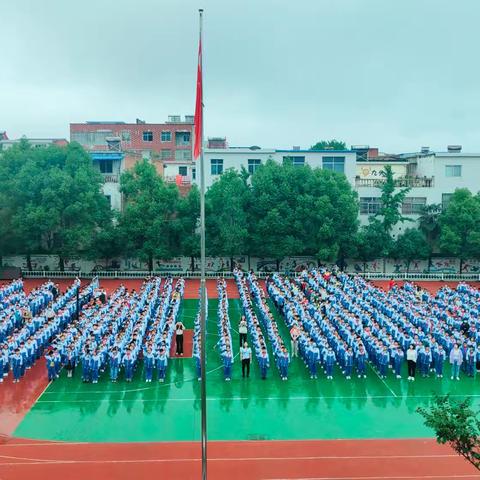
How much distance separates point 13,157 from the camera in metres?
31.1

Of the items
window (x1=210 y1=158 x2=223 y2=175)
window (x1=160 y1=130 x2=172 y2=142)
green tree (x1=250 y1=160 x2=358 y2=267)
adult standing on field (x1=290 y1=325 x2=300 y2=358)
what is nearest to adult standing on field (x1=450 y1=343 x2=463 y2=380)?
adult standing on field (x1=290 y1=325 x2=300 y2=358)

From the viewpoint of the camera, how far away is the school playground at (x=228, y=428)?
11.6 meters

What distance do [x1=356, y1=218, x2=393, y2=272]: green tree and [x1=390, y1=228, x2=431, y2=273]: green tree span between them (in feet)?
2.04

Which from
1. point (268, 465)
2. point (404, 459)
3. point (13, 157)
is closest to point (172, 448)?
point (268, 465)

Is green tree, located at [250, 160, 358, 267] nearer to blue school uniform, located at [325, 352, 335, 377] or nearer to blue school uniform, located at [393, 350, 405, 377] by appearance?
blue school uniform, located at [393, 350, 405, 377]

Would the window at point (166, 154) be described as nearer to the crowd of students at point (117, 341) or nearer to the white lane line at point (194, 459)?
the crowd of students at point (117, 341)

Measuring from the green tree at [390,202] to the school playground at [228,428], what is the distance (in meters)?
17.9

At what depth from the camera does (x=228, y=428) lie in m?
13.5

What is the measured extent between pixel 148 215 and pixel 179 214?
1827mm

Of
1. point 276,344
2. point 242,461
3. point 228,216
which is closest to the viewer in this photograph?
point 242,461

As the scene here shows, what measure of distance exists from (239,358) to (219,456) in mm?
6397

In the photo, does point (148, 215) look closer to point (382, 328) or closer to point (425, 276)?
point (425, 276)

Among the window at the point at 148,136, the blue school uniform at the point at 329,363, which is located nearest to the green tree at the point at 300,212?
the blue school uniform at the point at 329,363

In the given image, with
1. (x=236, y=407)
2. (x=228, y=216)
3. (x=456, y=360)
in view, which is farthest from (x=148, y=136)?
(x=236, y=407)
